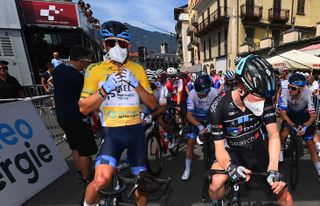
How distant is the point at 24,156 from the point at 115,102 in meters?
2.24

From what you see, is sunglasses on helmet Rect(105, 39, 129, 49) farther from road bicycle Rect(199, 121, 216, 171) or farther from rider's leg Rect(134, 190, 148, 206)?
road bicycle Rect(199, 121, 216, 171)

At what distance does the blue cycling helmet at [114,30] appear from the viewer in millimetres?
2115

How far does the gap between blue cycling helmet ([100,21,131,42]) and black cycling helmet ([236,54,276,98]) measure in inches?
46.1

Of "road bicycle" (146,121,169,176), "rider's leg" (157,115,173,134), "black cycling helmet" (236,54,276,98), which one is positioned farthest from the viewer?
"rider's leg" (157,115,173,134)

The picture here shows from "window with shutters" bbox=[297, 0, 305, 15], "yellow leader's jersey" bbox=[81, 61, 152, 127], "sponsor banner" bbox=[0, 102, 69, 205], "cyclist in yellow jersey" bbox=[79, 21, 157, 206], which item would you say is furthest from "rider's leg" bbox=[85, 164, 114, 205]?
"window with shutters" bbox=[297, 0, 305, 15]

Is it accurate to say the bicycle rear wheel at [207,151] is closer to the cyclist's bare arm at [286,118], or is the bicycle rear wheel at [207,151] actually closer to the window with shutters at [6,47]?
the cyclist's bare arm at [286,118]

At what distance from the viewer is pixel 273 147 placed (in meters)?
2.07

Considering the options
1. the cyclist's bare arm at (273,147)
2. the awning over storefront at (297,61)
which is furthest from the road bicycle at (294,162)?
the awning over storefront at (297,61)

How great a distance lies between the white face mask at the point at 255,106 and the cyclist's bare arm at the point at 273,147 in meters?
0.19

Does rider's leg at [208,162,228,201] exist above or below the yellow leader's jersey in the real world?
below

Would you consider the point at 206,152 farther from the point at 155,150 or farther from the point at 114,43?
the point at 114,43

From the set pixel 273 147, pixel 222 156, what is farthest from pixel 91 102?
pixel 273 147

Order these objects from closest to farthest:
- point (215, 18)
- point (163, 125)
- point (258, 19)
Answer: point (163, 125), point (258, 19), point (215, 18)

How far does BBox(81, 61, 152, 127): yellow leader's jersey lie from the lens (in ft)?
6.93
